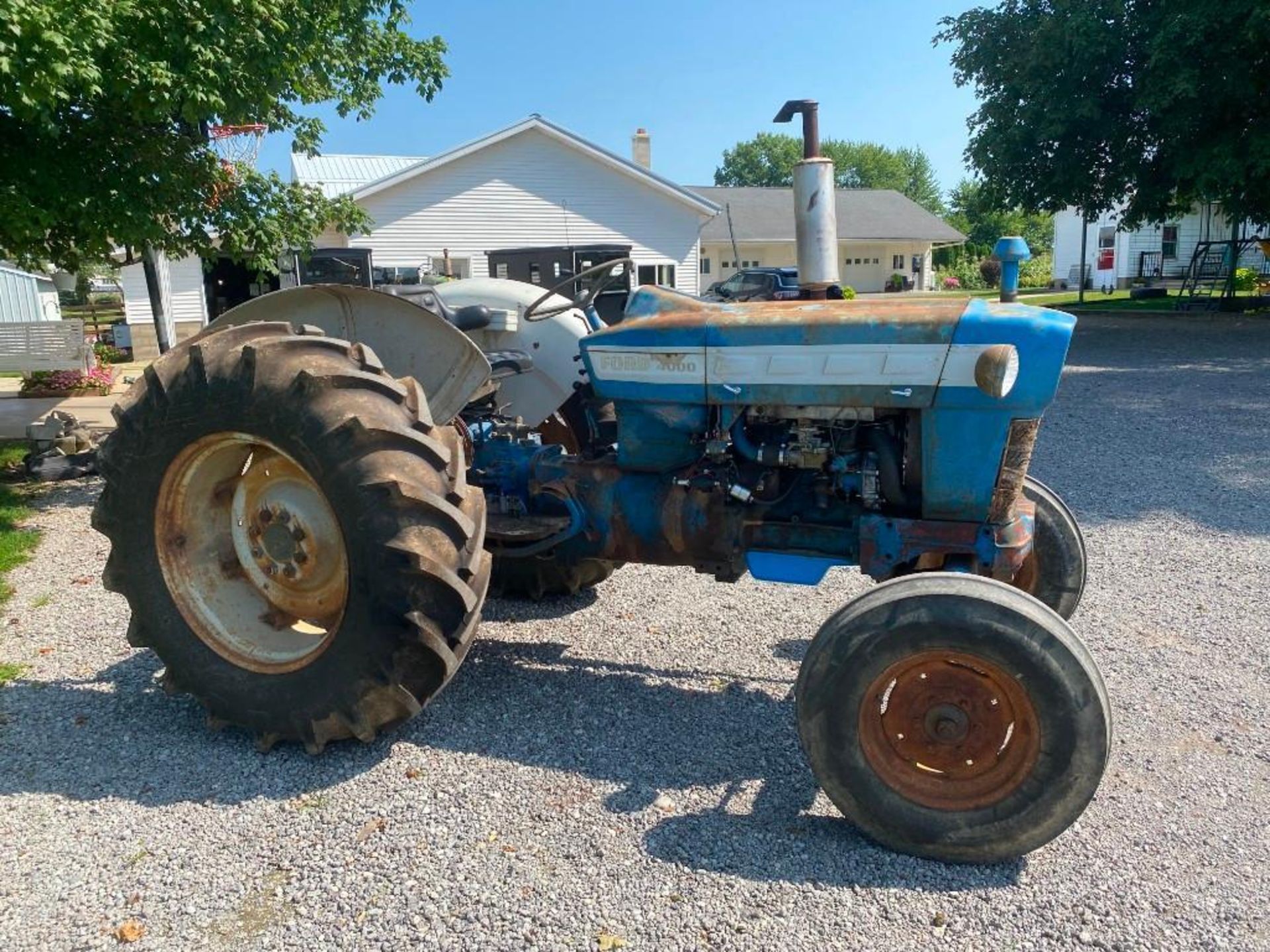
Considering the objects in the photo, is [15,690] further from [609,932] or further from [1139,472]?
[1139,472]

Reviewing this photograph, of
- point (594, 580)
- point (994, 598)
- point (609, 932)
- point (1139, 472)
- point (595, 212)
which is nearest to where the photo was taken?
point (609, 932)

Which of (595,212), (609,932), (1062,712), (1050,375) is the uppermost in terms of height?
(595,212)

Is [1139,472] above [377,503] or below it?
below

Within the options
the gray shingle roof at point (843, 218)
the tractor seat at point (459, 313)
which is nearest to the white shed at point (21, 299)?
the gray shingle roof at point (843, 218)

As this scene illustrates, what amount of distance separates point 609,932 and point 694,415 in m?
1.74

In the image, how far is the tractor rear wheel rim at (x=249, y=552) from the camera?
11.3 feet

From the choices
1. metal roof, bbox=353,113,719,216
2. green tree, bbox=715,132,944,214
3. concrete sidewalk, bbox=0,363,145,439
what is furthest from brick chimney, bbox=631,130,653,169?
green tree, bbox=715,132,944,214

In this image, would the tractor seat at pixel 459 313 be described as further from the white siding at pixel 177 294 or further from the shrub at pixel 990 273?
the shrub at pixel 990 273

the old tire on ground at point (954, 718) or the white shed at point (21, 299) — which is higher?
the white shed at point (21, 299)

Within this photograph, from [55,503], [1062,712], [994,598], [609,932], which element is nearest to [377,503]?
[609,932]

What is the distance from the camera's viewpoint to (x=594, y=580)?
4859 millimetres

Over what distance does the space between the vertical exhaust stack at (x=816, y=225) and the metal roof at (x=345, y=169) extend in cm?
2273

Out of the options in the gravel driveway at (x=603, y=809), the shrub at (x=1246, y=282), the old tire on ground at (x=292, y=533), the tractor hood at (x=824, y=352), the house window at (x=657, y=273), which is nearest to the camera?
the gravel driveway at (x=603, y=809)

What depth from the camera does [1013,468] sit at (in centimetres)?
307
